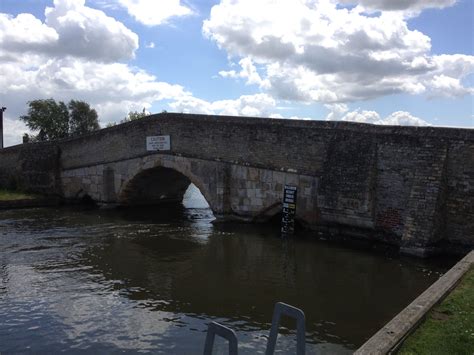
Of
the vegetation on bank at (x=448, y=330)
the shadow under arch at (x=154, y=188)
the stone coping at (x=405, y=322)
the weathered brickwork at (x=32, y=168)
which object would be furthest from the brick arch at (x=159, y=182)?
the vegetation on bank at (x=448, y=330)

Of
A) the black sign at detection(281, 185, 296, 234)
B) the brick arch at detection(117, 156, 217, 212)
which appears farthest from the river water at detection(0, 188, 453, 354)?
the brick arch at detection(117, 156, 217, 212)

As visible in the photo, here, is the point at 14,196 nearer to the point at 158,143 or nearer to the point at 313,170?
the point at 158,143

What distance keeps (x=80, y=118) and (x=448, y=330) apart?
4022 cm

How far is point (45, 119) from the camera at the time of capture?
39219 millimetres

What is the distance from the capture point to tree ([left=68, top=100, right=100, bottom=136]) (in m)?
41.3

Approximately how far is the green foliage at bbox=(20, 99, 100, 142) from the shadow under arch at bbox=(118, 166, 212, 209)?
18000 mm

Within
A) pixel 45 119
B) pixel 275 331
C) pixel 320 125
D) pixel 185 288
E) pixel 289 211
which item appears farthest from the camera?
pixel 45 119

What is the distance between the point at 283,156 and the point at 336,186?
8.03ft

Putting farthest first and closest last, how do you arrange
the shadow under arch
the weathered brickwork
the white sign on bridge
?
the weathered brickwork
the shadow under arch
the white sign on bridge

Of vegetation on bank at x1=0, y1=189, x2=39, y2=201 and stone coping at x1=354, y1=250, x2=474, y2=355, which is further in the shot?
vegetation on bank at x1=0, y1=189, x2=39, y2=201

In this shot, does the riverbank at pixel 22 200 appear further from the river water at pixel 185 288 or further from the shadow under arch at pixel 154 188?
the river water at pixel 185 288

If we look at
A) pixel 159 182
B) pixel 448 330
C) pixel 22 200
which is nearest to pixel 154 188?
pixel 159 182

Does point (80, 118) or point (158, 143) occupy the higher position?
point (80, 118)

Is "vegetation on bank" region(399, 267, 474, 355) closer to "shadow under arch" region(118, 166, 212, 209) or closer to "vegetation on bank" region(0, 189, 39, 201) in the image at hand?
"shadow under arch" region(118, 166, 212, 209)
